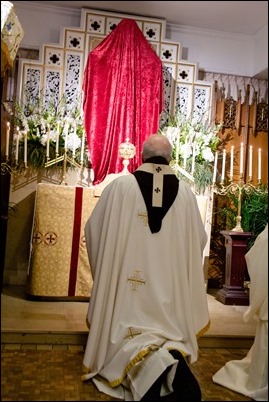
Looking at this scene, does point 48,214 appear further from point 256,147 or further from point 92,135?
point 256,147

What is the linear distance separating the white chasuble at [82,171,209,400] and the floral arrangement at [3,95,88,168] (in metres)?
2.06

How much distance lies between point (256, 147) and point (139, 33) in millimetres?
2237

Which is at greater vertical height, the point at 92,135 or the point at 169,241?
the point at 92,135

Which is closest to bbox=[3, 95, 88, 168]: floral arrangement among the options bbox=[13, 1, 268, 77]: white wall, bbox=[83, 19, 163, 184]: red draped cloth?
bbox=[83, 19, 163, 184]: red draped cloth

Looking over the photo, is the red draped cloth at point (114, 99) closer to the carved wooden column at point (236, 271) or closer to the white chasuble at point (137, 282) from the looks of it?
the carved wooden column at point (236, 271)

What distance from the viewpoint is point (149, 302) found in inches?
136

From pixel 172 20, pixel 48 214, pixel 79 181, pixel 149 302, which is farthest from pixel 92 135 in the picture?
pixel 149 302

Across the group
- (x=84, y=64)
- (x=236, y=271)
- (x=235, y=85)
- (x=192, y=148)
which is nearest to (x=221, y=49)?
(x=235, y=85)

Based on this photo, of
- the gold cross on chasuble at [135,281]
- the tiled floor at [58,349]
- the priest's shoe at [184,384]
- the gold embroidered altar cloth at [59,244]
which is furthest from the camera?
the gold embroidered altar cloth at [59,244]

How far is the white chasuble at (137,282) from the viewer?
333 centimetres

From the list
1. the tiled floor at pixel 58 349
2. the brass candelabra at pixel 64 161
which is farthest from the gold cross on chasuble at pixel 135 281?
the brass candelabra at pixel 64 161

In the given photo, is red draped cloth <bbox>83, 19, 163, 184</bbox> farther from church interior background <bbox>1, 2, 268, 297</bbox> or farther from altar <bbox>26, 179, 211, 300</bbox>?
altar <bbox>26, 179, 211, 300</bbox>

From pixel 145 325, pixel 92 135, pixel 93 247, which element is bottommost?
pixel 145 325

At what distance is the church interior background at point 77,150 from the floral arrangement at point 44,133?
0.10ft
